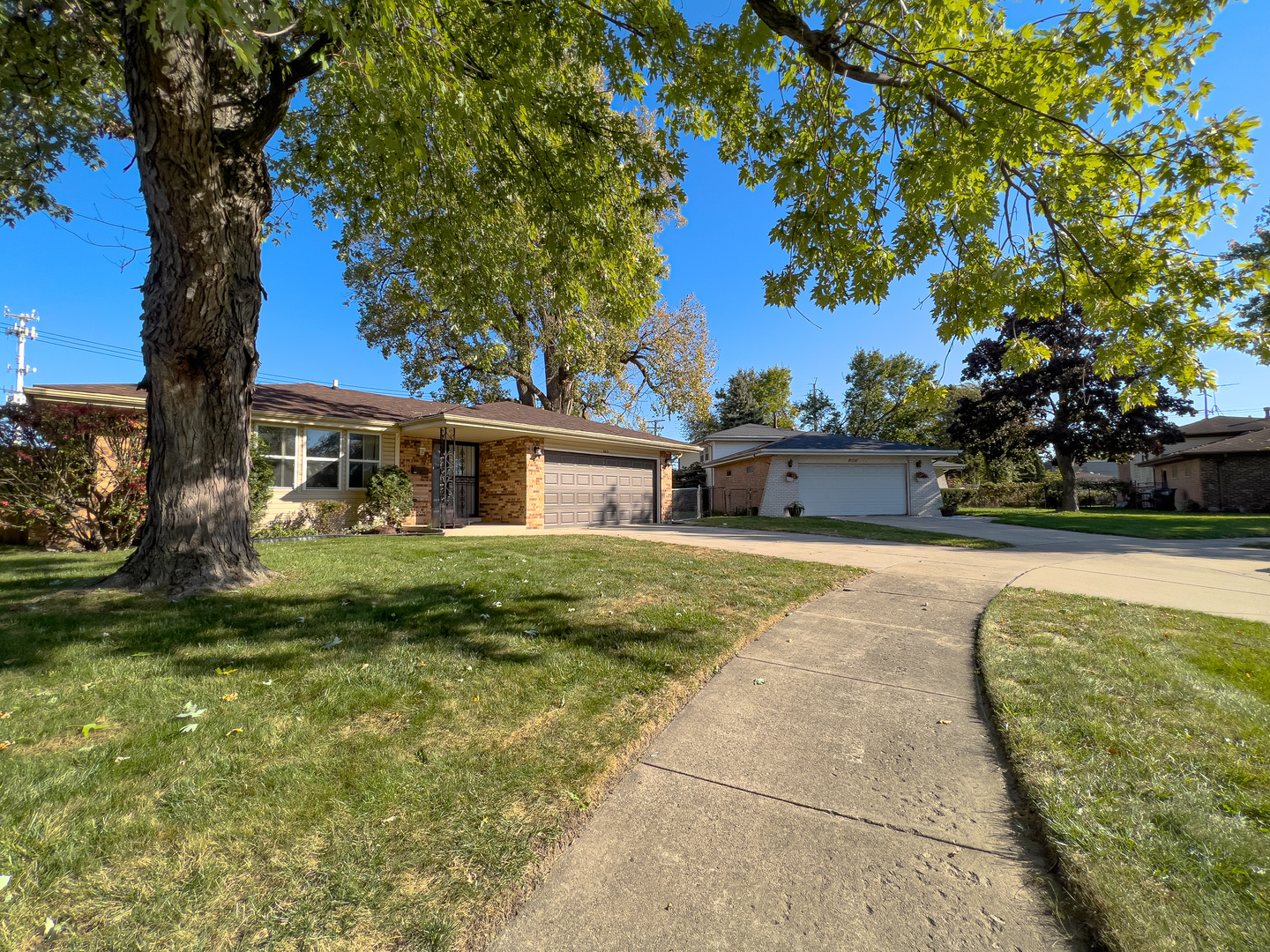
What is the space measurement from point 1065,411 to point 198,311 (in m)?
30.8

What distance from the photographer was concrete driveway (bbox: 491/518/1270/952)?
168 centimetres

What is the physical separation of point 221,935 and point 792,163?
5.53 m


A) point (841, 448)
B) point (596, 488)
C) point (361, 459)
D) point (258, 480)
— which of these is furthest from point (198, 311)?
point (841, 448)

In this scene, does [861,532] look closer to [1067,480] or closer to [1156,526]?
[1156,526]

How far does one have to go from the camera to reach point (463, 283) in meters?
7.77

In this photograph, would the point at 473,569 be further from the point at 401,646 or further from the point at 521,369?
the point at 521,369

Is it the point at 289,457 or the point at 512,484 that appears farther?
the point at 512,484

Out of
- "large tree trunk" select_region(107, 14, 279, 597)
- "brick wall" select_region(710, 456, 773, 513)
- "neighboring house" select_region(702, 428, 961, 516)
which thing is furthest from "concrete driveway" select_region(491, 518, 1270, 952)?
"brick wall" select_region(710, 456, 773, 513)

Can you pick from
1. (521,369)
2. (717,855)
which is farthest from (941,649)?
(521,369)

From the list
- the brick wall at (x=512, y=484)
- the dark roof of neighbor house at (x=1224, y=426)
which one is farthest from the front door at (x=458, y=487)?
the dark roof of neighbor house at (x=1224, y=426)

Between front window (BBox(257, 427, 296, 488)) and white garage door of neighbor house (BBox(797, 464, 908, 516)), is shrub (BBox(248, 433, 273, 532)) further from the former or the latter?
white garage door of neighbor house (BBox(797, 464, 908, 516))

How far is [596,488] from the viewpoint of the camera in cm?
1627

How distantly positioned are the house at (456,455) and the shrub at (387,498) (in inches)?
22.3

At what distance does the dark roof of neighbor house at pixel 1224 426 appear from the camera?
1254 inches
